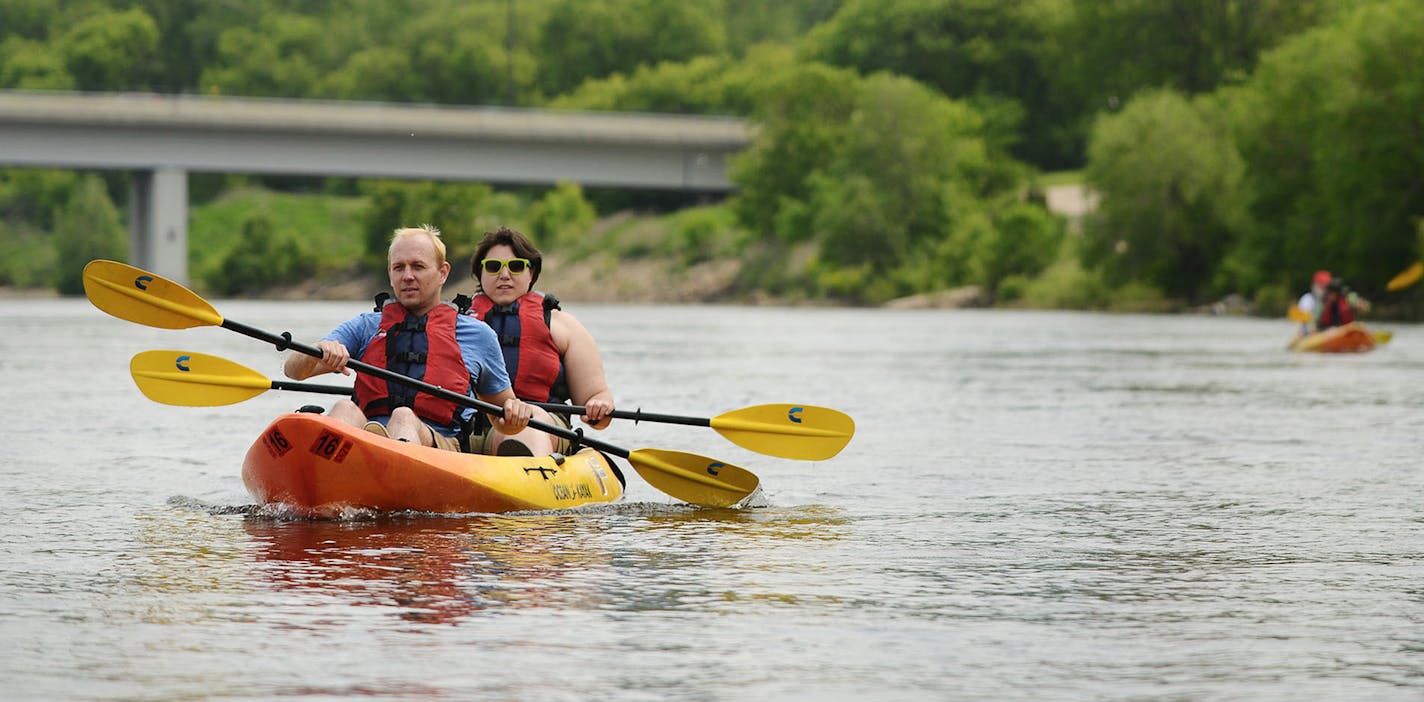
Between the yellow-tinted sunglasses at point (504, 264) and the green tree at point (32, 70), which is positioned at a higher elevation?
the green tree at point (32, 70)

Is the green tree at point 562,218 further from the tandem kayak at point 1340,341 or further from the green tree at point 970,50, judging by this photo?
the tandem kayak at point 1340,341

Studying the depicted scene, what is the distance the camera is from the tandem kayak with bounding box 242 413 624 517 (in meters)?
10.0

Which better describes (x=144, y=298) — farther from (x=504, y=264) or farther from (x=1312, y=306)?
(x=1312, y=306)

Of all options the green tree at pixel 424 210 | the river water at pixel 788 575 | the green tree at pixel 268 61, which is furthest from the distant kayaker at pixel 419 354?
the green tree at pixel 268 61

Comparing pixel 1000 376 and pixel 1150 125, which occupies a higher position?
pixel 1150 125

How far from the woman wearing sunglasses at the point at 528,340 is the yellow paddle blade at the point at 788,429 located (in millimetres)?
953

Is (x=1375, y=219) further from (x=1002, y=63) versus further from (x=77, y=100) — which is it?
(x=1002, y=63)

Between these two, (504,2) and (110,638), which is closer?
(110,638)

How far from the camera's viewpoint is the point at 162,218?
69125 mm

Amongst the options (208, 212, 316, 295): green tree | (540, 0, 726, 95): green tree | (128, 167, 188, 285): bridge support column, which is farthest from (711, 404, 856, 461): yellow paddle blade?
(540, 0, 726, 95): green tree

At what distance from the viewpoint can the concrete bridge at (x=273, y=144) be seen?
218 ft

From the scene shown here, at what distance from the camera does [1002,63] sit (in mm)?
94812

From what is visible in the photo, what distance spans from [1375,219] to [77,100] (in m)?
38.3

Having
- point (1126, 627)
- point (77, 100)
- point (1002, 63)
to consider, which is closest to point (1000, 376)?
point (1126, 627)
